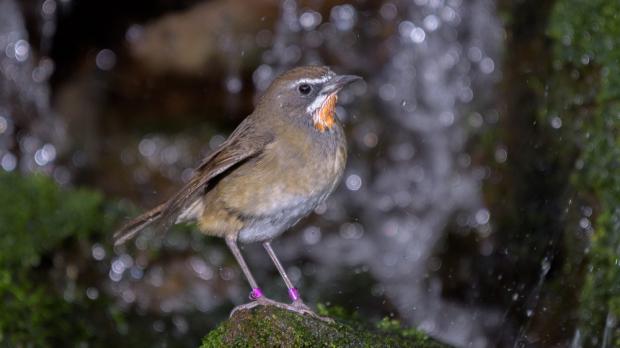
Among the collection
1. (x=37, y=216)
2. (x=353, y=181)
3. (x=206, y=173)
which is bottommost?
(x=353, y=181)

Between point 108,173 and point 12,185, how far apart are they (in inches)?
79.7

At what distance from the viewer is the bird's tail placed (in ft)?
19.5

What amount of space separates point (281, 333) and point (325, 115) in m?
1.65

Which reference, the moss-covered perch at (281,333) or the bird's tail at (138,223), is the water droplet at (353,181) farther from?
the moss-covered perch at (281,333)

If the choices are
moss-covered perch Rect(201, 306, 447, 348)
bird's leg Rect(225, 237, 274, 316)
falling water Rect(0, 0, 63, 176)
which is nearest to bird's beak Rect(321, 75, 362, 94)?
bird's leg Rect(225, 237, 274, 316)

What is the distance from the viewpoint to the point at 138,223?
6055 millimetres

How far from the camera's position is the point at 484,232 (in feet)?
28.8

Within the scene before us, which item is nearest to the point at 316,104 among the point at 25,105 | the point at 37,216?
the point at 37,216

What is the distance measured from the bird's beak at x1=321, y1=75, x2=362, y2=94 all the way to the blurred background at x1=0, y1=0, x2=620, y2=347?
226cm

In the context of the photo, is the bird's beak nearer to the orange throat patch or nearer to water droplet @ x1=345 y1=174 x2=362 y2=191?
the orange throat patch

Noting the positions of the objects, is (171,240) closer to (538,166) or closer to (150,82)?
(150,82)

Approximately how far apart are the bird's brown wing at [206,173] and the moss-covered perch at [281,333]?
43.0 inches

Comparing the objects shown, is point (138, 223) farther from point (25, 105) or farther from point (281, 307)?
point (25, 105)

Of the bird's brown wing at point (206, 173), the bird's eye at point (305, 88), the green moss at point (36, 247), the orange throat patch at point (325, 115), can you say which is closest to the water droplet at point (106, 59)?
the green moss at point (36, 247)
